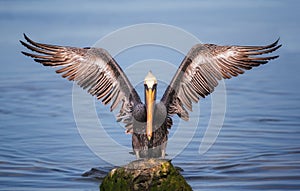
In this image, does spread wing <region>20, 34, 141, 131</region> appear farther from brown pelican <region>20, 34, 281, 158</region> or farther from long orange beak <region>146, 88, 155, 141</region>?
long orange beak <region>146, 88, 155, 141</region>

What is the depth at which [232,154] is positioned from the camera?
43.6 feet

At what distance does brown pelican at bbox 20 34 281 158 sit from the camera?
39.1 feet

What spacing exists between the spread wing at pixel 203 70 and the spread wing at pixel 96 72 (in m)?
0.51

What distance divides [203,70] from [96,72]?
1.40m

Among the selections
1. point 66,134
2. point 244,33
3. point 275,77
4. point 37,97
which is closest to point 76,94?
point 37,97

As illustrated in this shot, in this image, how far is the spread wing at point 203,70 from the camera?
12062 millimetres

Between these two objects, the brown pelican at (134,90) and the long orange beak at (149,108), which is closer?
the long orange beak at (149,108)

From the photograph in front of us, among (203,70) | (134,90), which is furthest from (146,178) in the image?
(203,70)

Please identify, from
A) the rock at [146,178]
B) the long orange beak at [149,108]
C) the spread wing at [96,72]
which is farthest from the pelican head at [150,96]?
the rock at [146,178]

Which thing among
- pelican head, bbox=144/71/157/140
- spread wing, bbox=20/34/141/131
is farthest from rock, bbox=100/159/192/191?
spread wing, bbox=20/34/141/131

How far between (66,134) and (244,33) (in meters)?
7.92

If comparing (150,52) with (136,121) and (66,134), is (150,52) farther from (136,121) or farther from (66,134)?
(136,121)

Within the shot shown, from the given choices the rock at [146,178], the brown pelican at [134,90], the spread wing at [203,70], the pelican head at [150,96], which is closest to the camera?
the rock at [146,178]

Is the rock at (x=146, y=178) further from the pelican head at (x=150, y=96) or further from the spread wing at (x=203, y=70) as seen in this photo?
the spread wing at (x=203, y=70)
